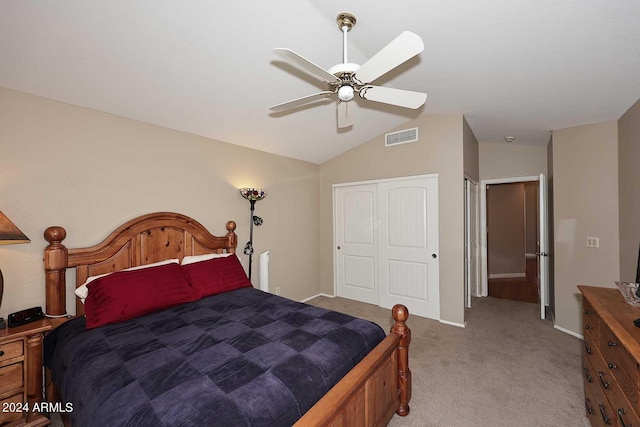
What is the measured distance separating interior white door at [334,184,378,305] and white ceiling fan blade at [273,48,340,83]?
2814 millimetres

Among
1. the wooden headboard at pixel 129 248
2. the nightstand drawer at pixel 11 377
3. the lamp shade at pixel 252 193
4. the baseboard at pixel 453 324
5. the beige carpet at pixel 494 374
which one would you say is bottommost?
the beige carpet at pixel 494 374

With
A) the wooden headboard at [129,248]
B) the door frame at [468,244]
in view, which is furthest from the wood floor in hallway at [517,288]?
the wooden headboard at [129,248]

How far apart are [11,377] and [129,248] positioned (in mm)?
1136

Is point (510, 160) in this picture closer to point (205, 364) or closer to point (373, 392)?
point (373, 392)

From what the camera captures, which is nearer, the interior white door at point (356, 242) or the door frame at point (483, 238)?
the interior white door at point (356, 242)

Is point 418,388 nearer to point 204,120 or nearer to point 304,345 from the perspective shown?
point 304,345

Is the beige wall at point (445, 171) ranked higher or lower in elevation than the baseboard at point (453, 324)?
higher

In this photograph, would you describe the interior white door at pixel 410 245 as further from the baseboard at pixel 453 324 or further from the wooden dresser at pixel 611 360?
the wooden dresser at pixel 611 360

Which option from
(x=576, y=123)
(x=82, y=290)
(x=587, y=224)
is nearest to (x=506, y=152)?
(x=576, y=123)

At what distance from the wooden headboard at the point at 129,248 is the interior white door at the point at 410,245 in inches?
88.8

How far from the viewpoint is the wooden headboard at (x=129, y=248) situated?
2.15m

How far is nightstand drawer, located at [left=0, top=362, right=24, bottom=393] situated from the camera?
1.68m

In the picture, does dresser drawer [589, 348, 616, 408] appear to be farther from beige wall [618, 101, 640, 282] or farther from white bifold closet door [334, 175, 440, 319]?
white bifold closet door [334, 175, 440, 319]

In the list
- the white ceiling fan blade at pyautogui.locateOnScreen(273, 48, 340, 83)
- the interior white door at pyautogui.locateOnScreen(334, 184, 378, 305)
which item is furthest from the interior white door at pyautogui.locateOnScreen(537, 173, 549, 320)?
the white ceiling fan blade at pyautogui.locateOnScreen(273, 48, 340, 83)
